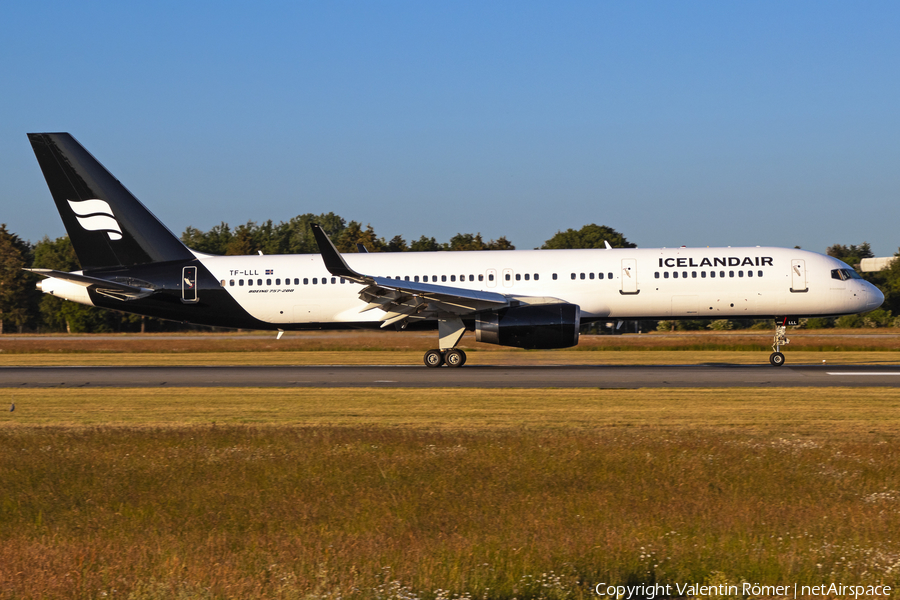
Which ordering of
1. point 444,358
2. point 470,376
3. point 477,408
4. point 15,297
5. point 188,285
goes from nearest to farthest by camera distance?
point 477,408, point 470,376, point 444,358, point 188,285, point 15,297

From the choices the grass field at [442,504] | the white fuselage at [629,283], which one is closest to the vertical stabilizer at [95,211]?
the white fuselage at [629,283]

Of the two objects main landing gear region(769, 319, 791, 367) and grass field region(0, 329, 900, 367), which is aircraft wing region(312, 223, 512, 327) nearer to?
grass field region(0, 329, 900, 367)

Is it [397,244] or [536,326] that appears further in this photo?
[397,244]

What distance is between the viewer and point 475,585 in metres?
6.22

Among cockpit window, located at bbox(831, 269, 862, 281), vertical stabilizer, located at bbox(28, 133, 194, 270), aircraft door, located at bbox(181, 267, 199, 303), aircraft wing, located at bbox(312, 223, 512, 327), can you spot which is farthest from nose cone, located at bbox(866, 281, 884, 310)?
vertical stabilizer, located at bbox(28, 133, 194, 270)

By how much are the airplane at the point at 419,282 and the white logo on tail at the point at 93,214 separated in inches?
1.4

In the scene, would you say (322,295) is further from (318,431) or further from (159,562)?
(159,562)

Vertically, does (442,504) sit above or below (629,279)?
below

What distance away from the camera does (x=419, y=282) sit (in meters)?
29.9

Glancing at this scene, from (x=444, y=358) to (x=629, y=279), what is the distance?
713 cm

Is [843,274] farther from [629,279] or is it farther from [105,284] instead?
[105,284]

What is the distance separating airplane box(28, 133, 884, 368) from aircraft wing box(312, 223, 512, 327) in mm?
76

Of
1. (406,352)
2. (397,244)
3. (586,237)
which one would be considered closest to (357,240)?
(397,244)

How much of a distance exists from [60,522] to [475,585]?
4.68 metres
